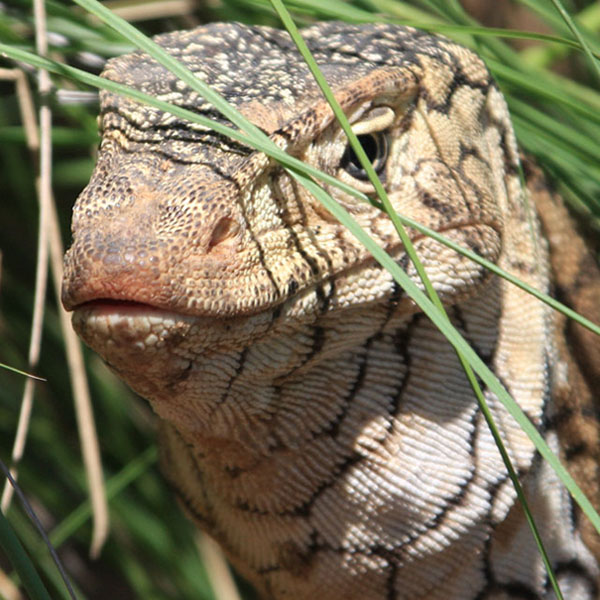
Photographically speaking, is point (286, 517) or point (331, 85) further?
point (286, 517)

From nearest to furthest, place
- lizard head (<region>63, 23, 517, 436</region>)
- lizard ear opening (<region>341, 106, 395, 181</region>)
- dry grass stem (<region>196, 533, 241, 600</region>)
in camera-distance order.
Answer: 1. lizard head (<region>63, 23, 517, 436</region>)
2. lizard ear opening (<region>341, 106, 395, 181</region>)
3. dry grass stem (<region>196, 533, 241, 600</region>)

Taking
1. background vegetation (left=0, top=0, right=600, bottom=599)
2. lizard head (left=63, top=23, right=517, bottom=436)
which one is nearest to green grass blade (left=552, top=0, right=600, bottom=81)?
lizard head (left=63, top=23, right=517, bottom=436)

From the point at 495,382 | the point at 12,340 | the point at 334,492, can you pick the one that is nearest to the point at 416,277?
the point at 495,382

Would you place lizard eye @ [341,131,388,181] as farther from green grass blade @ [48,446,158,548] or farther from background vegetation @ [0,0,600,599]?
green grass blade @ [48,446,158,548]

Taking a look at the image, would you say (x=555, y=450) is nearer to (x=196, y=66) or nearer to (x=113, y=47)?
(x=196, y=66)

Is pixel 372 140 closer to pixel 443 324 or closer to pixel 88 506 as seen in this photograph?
pixel 443 324

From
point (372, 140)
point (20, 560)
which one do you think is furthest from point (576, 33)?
point (20, 560)
